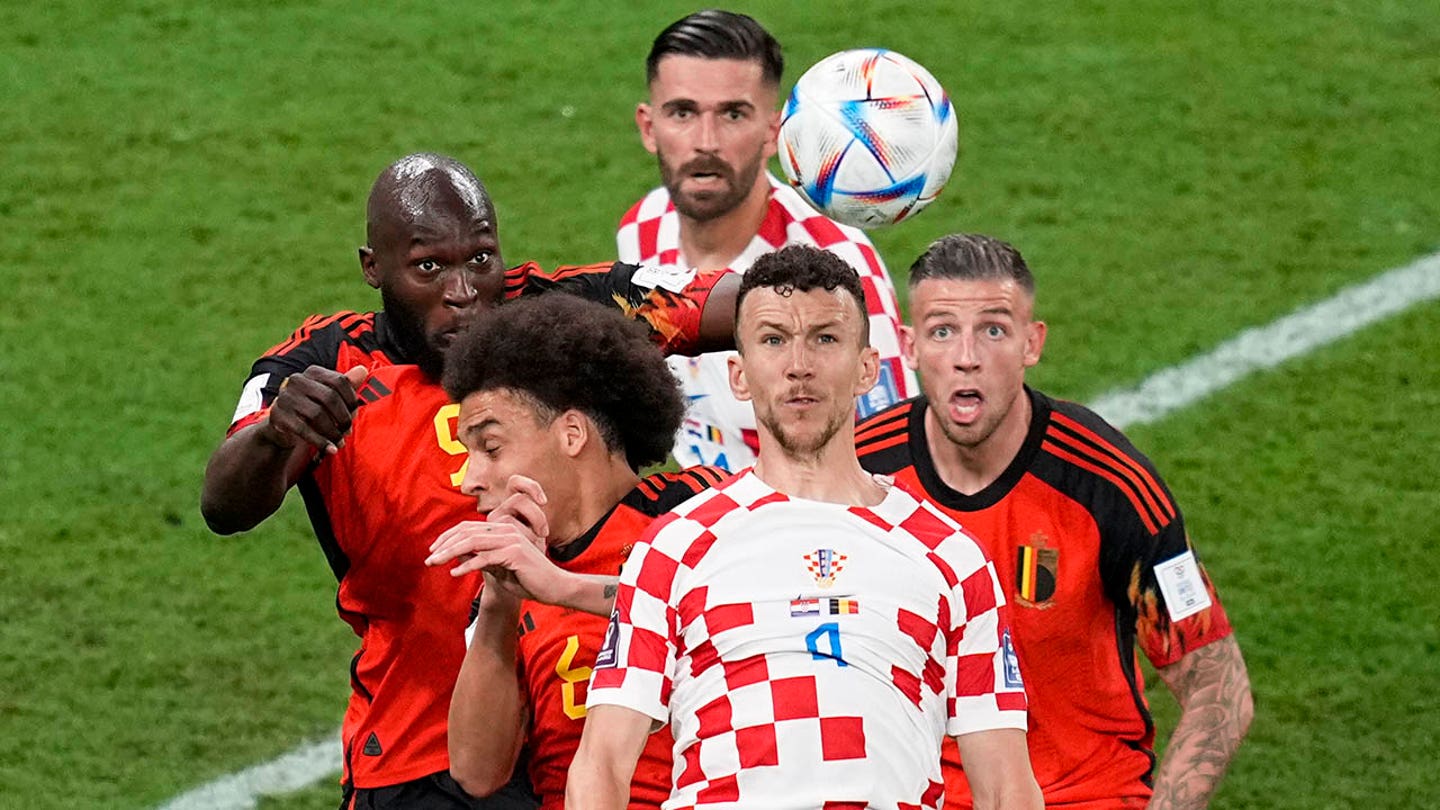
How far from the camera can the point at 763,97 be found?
7148 mm

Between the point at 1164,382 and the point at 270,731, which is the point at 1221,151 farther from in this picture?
the point at 270,731

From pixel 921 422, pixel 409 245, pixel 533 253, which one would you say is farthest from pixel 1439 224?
pixel 409 245

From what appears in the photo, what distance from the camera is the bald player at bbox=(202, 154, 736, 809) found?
16.9 feet

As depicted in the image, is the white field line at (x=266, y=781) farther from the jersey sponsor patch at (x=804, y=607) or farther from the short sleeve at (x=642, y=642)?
the jersey sponsor patch at (x=804, y=607)

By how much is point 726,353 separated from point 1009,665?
106 inches

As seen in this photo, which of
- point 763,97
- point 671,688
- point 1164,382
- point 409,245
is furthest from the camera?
point 1164,382

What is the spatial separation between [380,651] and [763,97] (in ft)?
8.31

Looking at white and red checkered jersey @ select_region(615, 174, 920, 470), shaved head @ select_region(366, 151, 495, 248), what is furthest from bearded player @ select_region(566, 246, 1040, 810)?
white and red checkered jersey @ select_region(615, 174, 920, 470)

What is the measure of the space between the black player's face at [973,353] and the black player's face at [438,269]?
41.2 inches

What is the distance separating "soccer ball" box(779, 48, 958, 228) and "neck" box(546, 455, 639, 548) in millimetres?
1644

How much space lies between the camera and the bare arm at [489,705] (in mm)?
4516

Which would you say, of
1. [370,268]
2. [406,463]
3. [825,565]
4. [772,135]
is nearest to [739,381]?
[825,565]

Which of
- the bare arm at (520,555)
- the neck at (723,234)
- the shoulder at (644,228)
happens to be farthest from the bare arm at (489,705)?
the shoulder at (644,228)

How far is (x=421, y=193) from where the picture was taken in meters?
5.29
